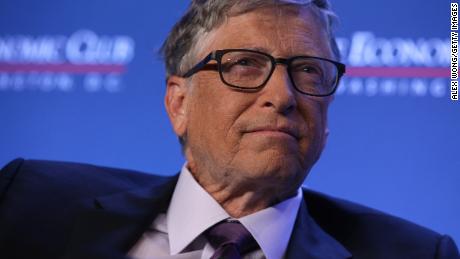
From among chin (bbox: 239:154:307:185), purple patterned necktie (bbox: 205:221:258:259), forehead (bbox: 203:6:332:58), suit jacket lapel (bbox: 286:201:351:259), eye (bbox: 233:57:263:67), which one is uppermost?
forehead (bbox: 203:6:332:58)

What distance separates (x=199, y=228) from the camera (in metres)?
1.58

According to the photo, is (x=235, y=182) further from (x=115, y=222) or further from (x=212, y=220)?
(x=115, y=222)

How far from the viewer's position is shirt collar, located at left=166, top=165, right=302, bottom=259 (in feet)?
5.12

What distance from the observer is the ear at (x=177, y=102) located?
1697mm

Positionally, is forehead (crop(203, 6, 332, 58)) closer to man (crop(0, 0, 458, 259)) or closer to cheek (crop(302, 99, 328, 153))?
man (crop(0, 0, 458, 259))

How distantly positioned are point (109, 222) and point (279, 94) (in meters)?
0.45

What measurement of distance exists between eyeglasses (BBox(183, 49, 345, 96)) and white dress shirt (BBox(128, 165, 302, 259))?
0.81 ft

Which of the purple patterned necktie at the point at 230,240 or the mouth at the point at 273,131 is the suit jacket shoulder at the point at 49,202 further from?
the mouth at the point at 273,131

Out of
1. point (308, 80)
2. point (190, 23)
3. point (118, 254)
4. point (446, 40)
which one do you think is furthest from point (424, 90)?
point (118, 254)

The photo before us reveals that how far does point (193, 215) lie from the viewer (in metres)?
1.60
